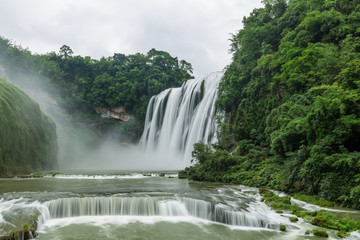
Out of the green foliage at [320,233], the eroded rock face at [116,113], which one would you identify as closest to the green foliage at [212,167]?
the green foliage at [320,233]

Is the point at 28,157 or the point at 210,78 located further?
the point at 210,78

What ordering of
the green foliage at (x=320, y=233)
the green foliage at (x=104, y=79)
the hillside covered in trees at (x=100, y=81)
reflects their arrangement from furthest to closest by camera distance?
the green foliage at (x=104, y=79), the hillside covered in trees at (x=100, y=81), the green foliage at (x=320, y=233)

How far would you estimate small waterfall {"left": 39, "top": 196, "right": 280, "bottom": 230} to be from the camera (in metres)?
9.84

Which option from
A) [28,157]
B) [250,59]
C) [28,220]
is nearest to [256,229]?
[28,220]

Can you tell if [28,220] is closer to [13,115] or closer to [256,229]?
[256,229]

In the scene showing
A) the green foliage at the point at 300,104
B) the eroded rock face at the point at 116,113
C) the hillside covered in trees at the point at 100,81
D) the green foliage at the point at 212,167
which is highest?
the hillside covered in trees at the point at 100,81

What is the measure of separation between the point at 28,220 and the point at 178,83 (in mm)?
47231

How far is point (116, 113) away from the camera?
170 feet

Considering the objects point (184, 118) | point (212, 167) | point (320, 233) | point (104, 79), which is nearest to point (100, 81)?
point (104, 79)

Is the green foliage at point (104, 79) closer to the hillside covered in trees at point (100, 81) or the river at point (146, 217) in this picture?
the hillside covered in trees at point (100, 81)

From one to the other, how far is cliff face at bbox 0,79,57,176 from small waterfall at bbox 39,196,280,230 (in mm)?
13468

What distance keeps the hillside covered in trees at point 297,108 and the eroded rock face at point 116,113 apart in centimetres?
2847

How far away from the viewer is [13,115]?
900 inches

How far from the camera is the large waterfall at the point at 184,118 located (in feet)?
101
